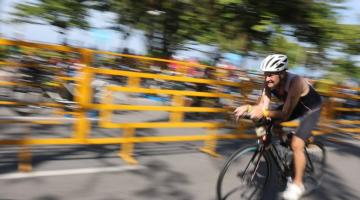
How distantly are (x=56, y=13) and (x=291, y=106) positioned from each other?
9.30 meters

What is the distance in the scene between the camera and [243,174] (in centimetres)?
480

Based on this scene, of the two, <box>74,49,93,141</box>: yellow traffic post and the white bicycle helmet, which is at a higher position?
the white bicycle helmet

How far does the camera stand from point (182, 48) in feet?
40.5

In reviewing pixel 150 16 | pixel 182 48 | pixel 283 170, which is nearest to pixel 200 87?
pixel 182 48

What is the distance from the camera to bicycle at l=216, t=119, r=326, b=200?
4637 millimetres

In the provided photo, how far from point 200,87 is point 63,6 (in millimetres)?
4830

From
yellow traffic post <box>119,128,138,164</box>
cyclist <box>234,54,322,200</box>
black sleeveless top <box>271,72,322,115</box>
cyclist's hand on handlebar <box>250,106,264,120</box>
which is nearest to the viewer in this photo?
cyclist's hand on handlebar <box>250,106,264,120</box>

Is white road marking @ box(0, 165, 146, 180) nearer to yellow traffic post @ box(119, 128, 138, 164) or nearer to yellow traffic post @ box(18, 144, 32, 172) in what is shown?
yellow traffic post @ box(18, 144, 32, 172)

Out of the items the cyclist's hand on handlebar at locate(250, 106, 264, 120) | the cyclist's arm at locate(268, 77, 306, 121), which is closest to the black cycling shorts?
the cyclist's arm at locate(268, 77, 306, 121)

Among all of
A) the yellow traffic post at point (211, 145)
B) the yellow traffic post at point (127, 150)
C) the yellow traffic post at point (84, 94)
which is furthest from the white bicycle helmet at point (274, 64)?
the yellow traffic post at point (211, 145)

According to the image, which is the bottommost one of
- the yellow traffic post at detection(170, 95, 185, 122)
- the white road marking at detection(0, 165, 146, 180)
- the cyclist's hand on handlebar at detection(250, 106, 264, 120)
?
the white road marking at detection(0, 165, 146, 180)

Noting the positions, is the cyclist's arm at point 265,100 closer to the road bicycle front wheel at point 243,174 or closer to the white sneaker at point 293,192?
the road bicycle front wheel at point 243,174

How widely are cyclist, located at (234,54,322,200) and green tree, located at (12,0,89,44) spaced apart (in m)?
8.68

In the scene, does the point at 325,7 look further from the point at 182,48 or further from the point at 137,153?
the point at 137,153
